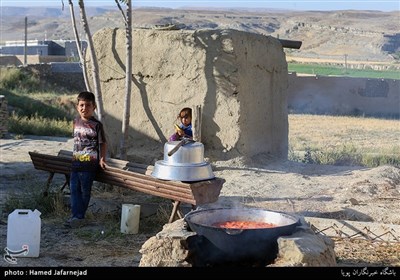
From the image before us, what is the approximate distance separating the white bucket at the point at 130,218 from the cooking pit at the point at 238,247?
242 centimetres

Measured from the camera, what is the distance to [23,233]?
22.8 ft

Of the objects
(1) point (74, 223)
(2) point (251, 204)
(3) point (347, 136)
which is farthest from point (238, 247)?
(3) point (347, 136)

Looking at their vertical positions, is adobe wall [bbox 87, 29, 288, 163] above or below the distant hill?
above

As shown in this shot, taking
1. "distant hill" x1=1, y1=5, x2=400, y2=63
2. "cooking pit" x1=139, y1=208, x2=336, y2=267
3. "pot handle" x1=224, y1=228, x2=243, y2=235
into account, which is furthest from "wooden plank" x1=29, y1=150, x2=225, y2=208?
"distant hill" x1=1, y1=5, x2=400, y2=63

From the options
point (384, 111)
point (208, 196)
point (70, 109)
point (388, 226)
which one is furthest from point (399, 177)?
point (384, 111)

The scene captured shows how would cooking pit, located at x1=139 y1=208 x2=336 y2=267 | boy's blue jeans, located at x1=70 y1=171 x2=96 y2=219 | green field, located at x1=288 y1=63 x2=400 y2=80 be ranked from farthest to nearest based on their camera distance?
green field, located at x1=288 y1=63 x2=400 y2=80
boy's blue jeans, located at x1=70 y1=171 x2=96 y2=219
cooking pit, located at x1=139 y1=208 x2=336 y2=267

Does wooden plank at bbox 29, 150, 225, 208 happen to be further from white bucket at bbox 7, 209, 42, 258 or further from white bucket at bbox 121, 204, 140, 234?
white bucket at bbox 7, 209, 42, 258

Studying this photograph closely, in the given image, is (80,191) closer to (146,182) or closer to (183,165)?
(146,182)

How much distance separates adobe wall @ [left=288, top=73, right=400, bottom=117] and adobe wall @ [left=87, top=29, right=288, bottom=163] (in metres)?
18.0

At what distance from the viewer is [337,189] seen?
975 centimetres

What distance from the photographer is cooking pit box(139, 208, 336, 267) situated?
5129 millimetres

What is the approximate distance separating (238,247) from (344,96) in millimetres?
25277

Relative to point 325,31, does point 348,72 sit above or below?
above

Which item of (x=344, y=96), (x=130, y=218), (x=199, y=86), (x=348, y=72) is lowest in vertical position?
(x=348, y=72)
